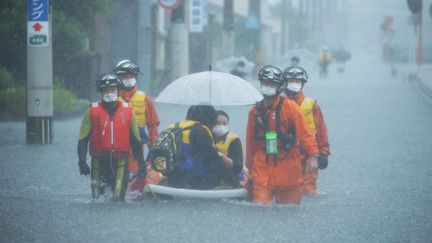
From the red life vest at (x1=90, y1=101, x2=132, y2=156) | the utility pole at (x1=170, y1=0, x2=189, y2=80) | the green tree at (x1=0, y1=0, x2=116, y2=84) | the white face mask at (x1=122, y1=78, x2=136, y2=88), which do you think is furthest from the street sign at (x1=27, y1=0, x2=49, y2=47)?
the utility pole at (x1=170, y1=0, x2=189, y2=80)

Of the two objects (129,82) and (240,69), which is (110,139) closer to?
(129,82)

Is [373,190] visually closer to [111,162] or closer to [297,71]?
[297,71]

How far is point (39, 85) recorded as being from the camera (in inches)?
568

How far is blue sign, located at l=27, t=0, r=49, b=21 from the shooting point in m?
14.0

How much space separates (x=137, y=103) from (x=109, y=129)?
1149 millimetres

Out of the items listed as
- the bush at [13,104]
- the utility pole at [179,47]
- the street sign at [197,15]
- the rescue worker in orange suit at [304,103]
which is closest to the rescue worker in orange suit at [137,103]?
the rescue worker in orange suit at [304,103]

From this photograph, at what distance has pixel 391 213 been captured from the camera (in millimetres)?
8773

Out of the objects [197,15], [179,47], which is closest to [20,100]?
[179,47]

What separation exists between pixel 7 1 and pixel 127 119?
13.3 meters

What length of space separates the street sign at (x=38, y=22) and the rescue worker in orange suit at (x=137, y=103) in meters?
4.48

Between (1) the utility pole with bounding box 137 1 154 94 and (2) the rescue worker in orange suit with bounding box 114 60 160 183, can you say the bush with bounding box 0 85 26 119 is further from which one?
(2) the rescue worker in orange suit with bounding box 114 60 160 183

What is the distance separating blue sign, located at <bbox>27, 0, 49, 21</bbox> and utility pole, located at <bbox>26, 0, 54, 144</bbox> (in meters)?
0.16

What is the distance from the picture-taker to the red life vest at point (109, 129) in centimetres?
884

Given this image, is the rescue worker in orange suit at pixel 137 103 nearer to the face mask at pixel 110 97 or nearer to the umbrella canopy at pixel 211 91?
the umbrella canopy at pixel 211 91
